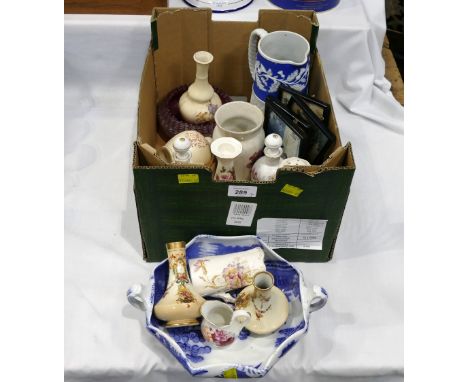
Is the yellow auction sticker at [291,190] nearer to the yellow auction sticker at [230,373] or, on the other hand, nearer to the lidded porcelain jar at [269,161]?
the lidded porcelain jar at [269,161]

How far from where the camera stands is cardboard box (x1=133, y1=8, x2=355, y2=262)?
2.49ft

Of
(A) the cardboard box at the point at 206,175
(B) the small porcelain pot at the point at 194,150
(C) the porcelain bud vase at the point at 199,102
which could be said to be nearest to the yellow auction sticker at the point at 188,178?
(A) the cardboard box at the point at 206,175

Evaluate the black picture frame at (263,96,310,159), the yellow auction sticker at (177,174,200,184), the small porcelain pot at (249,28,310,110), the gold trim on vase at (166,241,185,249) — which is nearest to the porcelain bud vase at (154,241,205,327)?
the gold trim on vase at (166,241,185,249)

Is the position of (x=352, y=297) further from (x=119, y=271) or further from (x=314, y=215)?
(x=119, y=271)

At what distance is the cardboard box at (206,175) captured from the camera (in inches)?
29.9

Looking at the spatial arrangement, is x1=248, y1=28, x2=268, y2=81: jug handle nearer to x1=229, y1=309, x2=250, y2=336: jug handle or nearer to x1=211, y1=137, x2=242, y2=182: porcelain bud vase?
x1=211, y1=137, x2=242, y2=182: porcelain bud vase

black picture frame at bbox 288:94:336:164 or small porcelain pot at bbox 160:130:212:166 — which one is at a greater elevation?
black picture frame at bbox 288:94:336:164

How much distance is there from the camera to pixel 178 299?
Answer: 770mm

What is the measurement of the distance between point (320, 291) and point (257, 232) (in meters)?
0.16

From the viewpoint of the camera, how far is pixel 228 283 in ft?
2.72

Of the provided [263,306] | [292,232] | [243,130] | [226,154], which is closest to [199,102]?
[243,130]

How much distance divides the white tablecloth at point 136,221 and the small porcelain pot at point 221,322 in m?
0.10

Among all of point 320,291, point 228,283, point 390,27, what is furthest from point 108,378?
point 390,27

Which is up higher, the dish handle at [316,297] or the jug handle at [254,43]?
the jug handle at [254,43]
